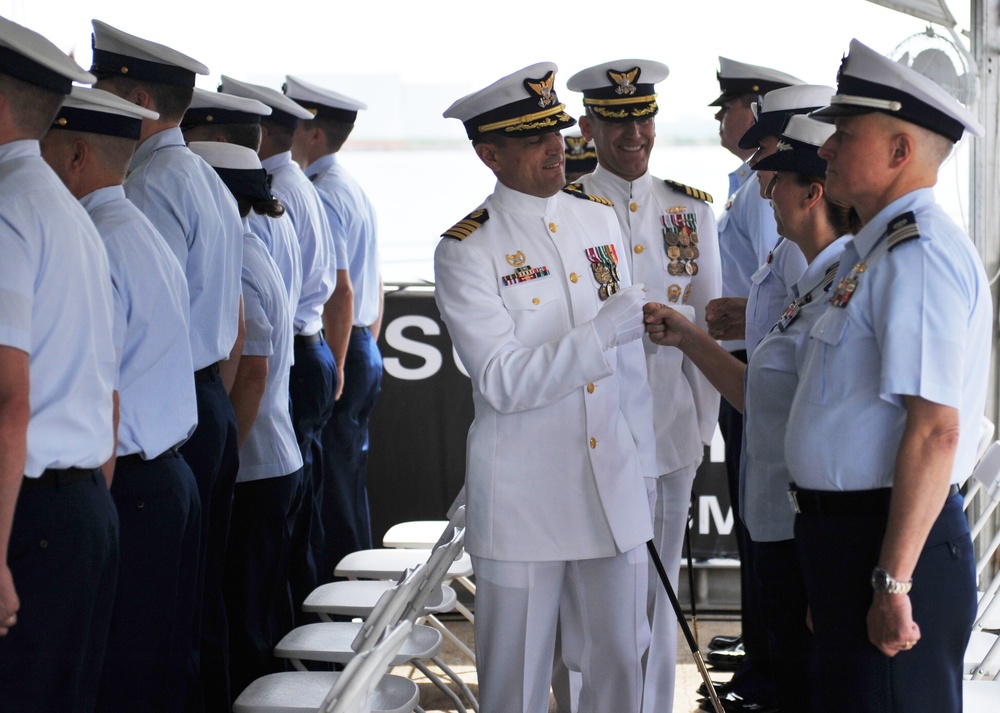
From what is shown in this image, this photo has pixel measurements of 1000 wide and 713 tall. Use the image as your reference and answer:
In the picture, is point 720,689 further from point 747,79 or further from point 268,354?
point 747,79

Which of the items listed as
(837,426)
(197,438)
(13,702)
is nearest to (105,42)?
(197,438)

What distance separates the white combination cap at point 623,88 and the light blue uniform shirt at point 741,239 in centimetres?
66

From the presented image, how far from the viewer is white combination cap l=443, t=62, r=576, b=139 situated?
9.66 ft

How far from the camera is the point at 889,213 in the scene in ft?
7.52

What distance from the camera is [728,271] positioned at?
15.0 ft

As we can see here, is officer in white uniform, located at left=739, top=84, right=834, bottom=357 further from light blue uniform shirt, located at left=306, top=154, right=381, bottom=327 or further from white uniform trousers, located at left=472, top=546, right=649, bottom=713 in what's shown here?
light blue uniform shirt, located at left=306, top=154, right=381, bottom=327

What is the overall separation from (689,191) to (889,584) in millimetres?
1994

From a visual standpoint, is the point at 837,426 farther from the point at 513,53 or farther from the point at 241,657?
the point at 513,53

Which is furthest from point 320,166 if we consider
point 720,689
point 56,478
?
point 56,478

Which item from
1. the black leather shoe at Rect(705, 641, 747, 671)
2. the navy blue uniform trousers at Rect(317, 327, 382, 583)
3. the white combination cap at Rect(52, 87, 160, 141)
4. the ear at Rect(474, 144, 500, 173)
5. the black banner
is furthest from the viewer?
the black banner

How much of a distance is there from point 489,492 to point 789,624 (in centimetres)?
81

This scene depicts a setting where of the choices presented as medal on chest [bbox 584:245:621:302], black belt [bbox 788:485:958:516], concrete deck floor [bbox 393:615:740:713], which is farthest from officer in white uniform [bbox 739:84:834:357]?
concrete deck floor [bbox 393:615:740:713]

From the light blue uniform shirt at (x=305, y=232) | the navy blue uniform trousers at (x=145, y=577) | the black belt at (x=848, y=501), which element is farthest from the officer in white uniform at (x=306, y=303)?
the black belt at (x=848, y=501)

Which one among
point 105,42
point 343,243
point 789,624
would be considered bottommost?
point 789,624
